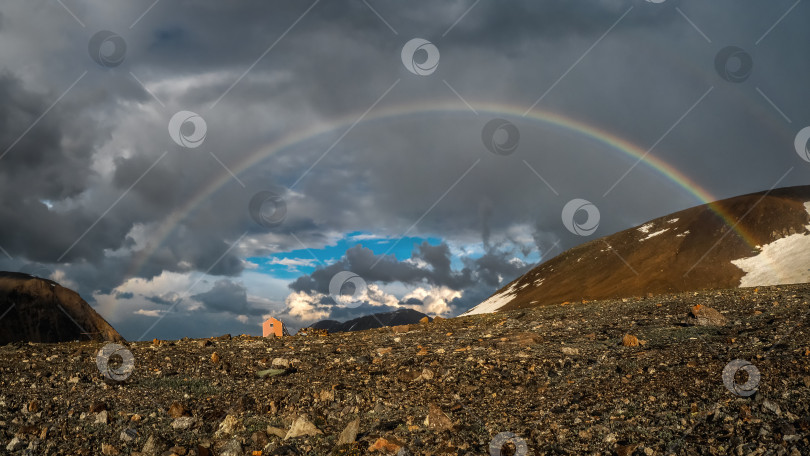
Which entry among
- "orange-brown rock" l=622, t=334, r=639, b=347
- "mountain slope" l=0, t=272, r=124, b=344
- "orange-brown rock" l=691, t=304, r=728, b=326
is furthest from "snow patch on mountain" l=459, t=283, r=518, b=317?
"orange-brown rock" l=622, t=334, r=639, b=347

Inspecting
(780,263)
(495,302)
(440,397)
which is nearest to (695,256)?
(780,263)

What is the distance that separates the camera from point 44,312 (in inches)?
1500

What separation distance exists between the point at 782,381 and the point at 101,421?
13056 mm

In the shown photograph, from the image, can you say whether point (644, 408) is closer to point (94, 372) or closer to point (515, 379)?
point (515, 379)

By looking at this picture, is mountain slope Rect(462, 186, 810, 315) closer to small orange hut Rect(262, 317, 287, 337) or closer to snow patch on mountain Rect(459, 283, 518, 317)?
snow patch on mountain Rect(459, 283, 518, 317)

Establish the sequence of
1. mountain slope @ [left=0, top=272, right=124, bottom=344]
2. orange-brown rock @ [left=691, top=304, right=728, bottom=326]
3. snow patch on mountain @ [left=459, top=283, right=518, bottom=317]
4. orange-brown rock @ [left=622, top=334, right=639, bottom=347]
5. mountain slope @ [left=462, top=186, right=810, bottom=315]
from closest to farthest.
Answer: orange-brown rock @ [left=622, top=334, right=639, bottom=347] < orange-brown rock @ [left=691, top=304, right=728, bottom=326] < mountain slope @ [left=0, top=272, right=124, bottom=344] < mountain slope @ [left=462, top=186, right=810, bottom=315] < snow patch on mountain @ [left=459, top=283, right=518, bottom=317]

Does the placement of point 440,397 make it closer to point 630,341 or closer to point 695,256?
point 630,341

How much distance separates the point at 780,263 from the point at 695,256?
56.4 feet

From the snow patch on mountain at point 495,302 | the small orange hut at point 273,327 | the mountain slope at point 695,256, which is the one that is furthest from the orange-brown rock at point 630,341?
the snow patch on mountain at point 495,302

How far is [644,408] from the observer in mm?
9367

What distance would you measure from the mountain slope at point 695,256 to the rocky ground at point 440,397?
8512 cm

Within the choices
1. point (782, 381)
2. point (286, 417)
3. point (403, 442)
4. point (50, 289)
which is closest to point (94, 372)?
point (286, 417)

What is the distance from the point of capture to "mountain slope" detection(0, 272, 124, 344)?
36438 millimetres

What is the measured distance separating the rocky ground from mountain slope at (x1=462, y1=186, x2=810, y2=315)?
8512 centimetres
